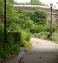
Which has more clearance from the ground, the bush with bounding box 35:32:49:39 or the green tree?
the green tree

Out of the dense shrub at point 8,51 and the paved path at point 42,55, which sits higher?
the dense shrub at point 8,51

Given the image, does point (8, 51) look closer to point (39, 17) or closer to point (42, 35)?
point (42, 35)

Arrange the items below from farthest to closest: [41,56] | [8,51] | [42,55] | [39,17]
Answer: [39,17] → [42,55] → [41,56] → [8,51]

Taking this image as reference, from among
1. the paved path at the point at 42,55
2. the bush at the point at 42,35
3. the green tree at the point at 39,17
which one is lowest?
the bush at the point at 42,35

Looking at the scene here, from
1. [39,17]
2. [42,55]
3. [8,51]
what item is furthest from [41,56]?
[39,17]

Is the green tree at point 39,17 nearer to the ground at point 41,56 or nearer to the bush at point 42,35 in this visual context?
the bush at point 42,35

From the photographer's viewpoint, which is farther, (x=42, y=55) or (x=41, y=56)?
(x=42, y=55)

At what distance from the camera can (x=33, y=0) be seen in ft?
89.7

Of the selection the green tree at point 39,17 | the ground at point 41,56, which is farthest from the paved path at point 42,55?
the green tree at point 39,17

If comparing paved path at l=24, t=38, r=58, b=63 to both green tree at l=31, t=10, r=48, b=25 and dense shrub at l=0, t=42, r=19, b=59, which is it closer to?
dense shrub at l=0, t=42, r=19, b=59

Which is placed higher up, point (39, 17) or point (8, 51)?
point (8, 51)

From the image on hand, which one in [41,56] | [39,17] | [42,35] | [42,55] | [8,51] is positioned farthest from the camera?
[39,17]

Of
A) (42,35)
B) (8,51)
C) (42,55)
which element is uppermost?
(8,51)

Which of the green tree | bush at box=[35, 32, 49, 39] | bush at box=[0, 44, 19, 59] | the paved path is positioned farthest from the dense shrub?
the green tree
